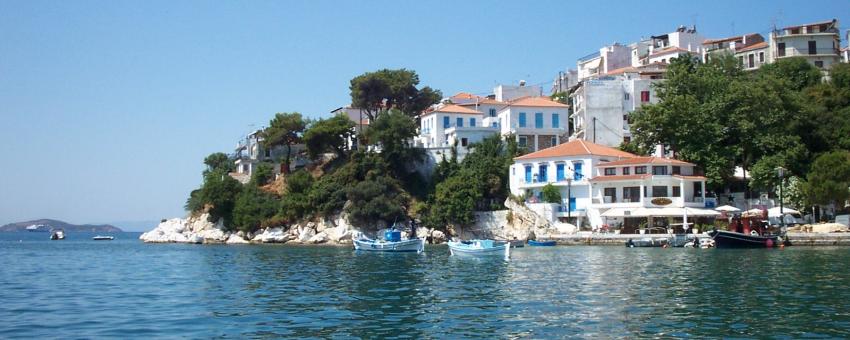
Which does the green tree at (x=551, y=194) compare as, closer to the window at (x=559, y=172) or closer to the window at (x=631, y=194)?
the window at (x=559, y=172)

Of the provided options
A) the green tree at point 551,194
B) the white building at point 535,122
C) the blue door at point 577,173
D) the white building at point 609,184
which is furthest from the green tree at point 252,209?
the blue door at point 577,173

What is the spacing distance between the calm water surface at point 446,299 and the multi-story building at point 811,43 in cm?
4424

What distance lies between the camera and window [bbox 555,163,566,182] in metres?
62.8

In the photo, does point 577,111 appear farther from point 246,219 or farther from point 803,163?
point 246,219

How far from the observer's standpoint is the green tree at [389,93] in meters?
76.8

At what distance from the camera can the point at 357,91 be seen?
3014 inches

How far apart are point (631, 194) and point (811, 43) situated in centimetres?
3283

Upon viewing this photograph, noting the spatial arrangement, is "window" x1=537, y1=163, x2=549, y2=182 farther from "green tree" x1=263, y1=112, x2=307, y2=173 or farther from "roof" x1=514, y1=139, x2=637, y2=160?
"green tree" x1=263, y1=112, x2=307, y2=173

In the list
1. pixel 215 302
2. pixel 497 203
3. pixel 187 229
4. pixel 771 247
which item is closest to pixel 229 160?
pixel 187 229

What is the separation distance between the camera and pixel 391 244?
5247cm

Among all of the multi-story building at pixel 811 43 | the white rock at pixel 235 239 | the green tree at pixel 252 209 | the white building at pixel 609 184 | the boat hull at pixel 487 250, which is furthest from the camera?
the multi-story building at pixel 811 43

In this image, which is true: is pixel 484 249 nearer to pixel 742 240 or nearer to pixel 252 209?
pixel 742 240

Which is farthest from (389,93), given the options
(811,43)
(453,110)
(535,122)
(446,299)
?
(446,299)

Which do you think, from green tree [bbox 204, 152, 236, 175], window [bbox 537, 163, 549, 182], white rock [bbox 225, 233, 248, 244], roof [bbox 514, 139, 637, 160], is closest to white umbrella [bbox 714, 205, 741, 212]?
roof [bbox 514, 139, 637, 160]
